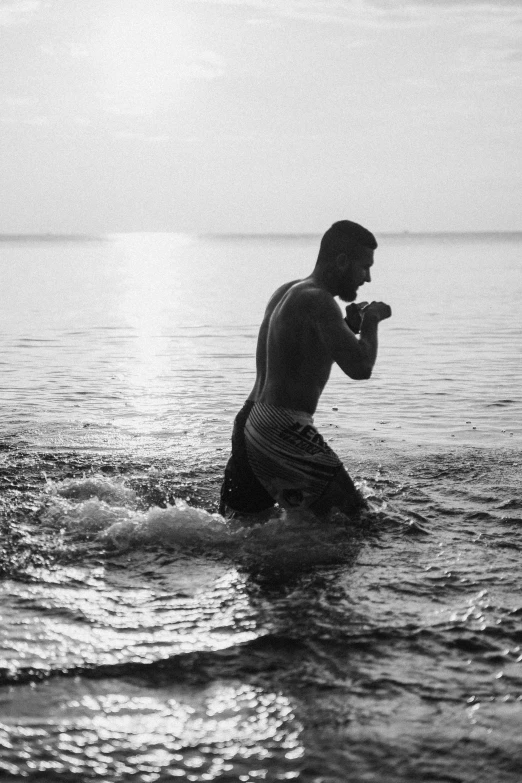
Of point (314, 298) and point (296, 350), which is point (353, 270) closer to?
point (314, 298)

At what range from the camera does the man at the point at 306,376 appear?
6.22 metres

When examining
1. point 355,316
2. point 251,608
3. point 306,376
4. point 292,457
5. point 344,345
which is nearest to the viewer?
point 251,608

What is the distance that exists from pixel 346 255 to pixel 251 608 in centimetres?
242

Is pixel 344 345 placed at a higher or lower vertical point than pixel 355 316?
lower

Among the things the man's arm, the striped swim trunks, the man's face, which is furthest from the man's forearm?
the striped swim trunks

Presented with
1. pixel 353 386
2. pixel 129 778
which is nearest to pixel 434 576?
pixel 129 778

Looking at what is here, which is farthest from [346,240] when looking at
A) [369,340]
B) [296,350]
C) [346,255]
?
[296,350]

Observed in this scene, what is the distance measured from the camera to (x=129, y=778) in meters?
3.67

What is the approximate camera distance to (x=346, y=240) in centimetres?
639

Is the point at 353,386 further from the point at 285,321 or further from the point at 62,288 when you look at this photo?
the point at 62,288

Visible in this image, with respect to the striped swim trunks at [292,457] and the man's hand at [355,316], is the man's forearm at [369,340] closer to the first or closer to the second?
the man's hand at [355,316]

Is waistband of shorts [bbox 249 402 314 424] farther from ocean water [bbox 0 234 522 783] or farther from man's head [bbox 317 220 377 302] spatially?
man's head [bbox 317 220 377 302]

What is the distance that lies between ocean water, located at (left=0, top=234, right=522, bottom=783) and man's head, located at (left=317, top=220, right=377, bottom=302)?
1594mm

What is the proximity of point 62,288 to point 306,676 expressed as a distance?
39.4 m
